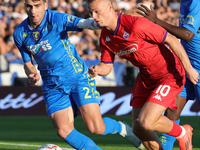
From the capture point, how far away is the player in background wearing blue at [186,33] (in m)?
4.91

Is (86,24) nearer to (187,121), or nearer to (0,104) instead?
(187,121)

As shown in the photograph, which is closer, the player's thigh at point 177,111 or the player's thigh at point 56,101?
the player's thigh at point 56,101

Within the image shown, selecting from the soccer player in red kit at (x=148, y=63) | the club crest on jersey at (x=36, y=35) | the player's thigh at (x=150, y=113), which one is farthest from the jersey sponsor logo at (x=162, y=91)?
the club crest on jersey at (x=36, y=35)

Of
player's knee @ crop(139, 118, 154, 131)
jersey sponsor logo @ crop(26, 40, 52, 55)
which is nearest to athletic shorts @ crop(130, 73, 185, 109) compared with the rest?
player's knee @ crop(139, 118, 154, 131)

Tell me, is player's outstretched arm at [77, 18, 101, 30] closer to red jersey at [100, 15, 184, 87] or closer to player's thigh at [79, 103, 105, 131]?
red jersey at [100, 15, 184, 87]

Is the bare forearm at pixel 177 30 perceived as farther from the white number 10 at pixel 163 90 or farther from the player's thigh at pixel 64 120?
the player's thigh at pixel 64 120

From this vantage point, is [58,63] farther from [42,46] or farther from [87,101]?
[87,101]

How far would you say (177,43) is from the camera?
4.84 m

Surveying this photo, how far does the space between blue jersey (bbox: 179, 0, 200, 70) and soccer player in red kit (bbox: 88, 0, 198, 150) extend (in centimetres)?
47

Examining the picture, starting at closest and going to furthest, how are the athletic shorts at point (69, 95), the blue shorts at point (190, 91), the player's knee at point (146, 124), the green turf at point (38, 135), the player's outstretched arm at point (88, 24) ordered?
the player's knee at point (146, 124) < the player's outstretched arm at point (88, 24) < the athletic shorts at point (69, 95) < the blue shorts at point (190, 91) < the green turf at point (38, 135)

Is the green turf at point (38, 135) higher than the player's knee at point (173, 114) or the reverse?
the reverse

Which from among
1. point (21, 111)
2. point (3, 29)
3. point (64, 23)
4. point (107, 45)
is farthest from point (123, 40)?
point (3, 29)

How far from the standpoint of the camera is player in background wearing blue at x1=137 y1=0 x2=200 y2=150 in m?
4.91

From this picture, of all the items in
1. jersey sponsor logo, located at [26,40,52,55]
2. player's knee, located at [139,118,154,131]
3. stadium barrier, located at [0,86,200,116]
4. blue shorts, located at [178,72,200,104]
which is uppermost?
jersey sponsor logo, located at [26,40,52,55]
